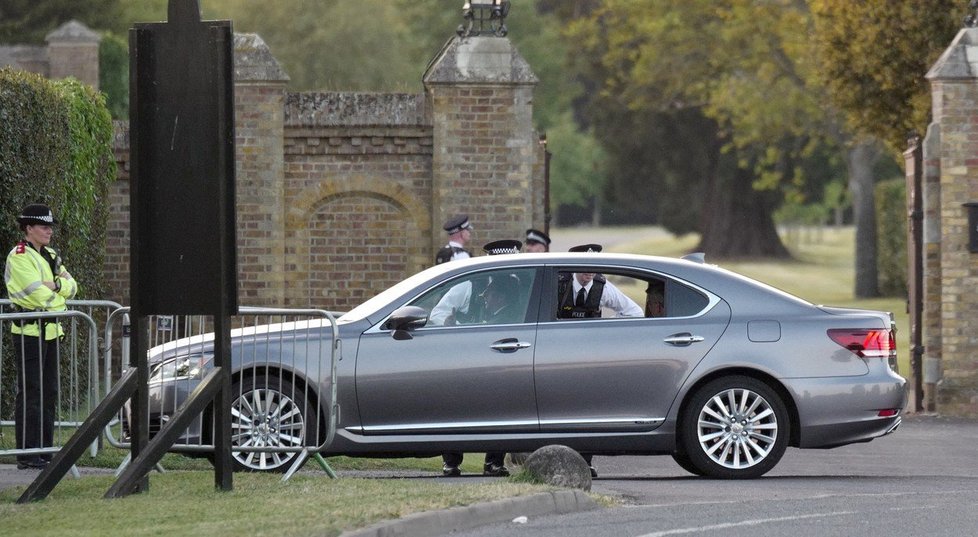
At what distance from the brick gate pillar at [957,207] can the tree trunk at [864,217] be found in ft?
81.1

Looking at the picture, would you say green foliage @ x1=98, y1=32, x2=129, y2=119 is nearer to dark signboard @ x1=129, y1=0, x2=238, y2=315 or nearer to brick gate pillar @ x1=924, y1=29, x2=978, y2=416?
brick gate pillar @ x1=924, y1=29, x2=978, y2=416

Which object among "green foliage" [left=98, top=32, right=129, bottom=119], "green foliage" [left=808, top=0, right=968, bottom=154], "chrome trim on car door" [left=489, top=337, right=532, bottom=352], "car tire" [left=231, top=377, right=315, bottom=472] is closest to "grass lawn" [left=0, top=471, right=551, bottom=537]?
"car tire" [left=231, top=377, right=315, bottom=472]

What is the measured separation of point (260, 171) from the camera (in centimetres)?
1703

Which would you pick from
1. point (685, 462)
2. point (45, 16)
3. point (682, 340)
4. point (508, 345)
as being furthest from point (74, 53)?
point (682, 340)

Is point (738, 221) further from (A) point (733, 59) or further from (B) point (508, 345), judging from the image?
(B) point (508, 345)

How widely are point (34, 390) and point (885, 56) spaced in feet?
48.9

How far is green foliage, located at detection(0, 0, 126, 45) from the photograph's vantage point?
43469 mm

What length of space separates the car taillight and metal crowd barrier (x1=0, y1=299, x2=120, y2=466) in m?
4.75

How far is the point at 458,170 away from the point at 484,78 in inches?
35.9

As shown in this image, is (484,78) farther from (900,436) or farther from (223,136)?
(223,136)

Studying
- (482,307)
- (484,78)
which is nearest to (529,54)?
(484,78)

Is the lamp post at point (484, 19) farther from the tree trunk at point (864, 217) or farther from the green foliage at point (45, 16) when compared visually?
the green foliage at point (45, 16)

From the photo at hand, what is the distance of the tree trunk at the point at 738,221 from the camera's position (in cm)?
6456

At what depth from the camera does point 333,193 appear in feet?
56.3
